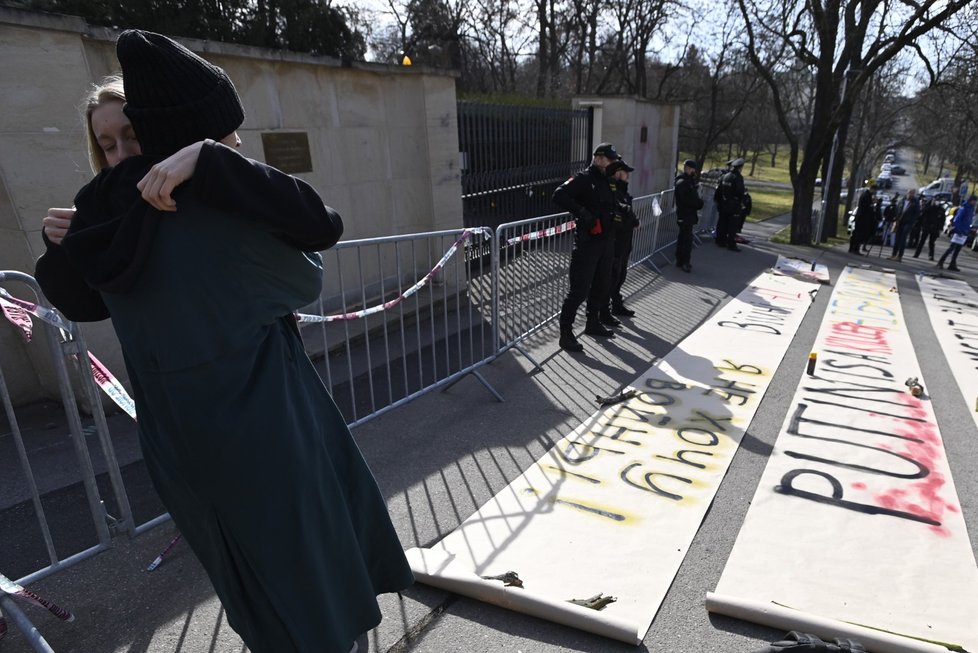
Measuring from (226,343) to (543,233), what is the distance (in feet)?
16.5

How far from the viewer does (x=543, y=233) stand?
20.5 ft

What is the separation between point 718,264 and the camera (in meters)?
11.2

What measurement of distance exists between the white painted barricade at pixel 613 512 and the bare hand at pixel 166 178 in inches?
80.6

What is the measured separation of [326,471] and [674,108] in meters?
16.1

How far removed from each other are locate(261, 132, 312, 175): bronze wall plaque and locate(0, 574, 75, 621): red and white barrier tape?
4306 mm

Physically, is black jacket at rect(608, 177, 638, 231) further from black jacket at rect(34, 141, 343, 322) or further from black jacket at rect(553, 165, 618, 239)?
black jacket at rect(34, 141, 343, 322)

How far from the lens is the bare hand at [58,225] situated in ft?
5.27

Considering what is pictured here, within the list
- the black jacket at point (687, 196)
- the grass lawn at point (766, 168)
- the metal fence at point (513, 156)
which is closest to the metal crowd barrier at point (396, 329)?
the metal fence at point (513, 156)

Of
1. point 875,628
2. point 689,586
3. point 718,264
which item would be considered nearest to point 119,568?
point 689,586

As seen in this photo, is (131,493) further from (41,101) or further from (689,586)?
(689,586)

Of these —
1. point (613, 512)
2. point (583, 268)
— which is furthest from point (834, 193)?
point (613, 512)

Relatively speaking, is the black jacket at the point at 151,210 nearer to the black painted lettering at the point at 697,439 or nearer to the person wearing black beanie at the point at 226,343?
the person wearing black beanie at the point at 226,343

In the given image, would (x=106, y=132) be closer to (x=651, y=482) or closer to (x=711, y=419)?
(x=651, y=482)

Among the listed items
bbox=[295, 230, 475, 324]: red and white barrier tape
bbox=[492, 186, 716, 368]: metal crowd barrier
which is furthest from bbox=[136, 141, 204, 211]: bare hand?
bbox=[492, 186, 716, 368]: metal crowd barrier
